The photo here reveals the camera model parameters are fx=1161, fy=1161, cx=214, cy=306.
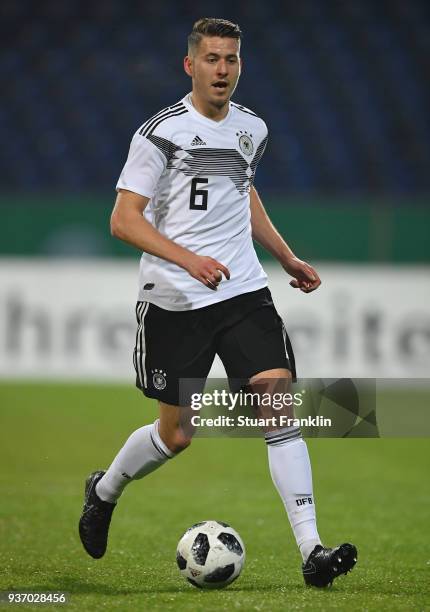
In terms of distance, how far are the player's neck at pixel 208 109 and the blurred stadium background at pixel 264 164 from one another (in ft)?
19.4

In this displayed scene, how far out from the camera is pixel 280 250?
437cm

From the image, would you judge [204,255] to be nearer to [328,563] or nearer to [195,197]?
[195,197]

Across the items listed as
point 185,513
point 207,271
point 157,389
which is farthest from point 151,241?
point 185,513

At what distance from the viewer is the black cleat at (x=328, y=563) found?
373cm

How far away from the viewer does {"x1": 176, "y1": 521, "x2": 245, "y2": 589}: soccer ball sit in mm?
3832

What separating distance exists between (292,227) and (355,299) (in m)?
0.85

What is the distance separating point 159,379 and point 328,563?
875 mm

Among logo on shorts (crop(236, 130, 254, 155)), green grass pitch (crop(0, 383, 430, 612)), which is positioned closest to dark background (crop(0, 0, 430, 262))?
green grass pitch (crop(0, 383, 430, 612))

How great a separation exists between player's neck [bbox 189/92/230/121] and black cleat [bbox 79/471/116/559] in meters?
1.44

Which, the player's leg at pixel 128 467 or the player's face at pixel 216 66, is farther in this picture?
the player's leg at pixel 128 467

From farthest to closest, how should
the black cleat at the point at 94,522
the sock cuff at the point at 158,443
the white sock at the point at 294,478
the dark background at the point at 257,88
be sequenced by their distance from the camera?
1. the dark background at the point at 257,88
2. the black cleat at the point at 94,522
3. the sock cuff at the point at 158,443
4. the white sock at the point at 294,478

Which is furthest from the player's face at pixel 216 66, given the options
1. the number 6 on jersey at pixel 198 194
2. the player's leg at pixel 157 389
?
the player's leg at pixel 157 389

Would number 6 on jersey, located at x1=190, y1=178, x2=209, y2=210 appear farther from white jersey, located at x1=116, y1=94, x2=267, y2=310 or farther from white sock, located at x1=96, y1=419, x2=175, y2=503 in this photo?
white sock, located at x1=96, y1=419, x2=175, y2=503

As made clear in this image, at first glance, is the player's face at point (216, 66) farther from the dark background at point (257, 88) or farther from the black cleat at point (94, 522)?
the dark background at point (257, 88)
